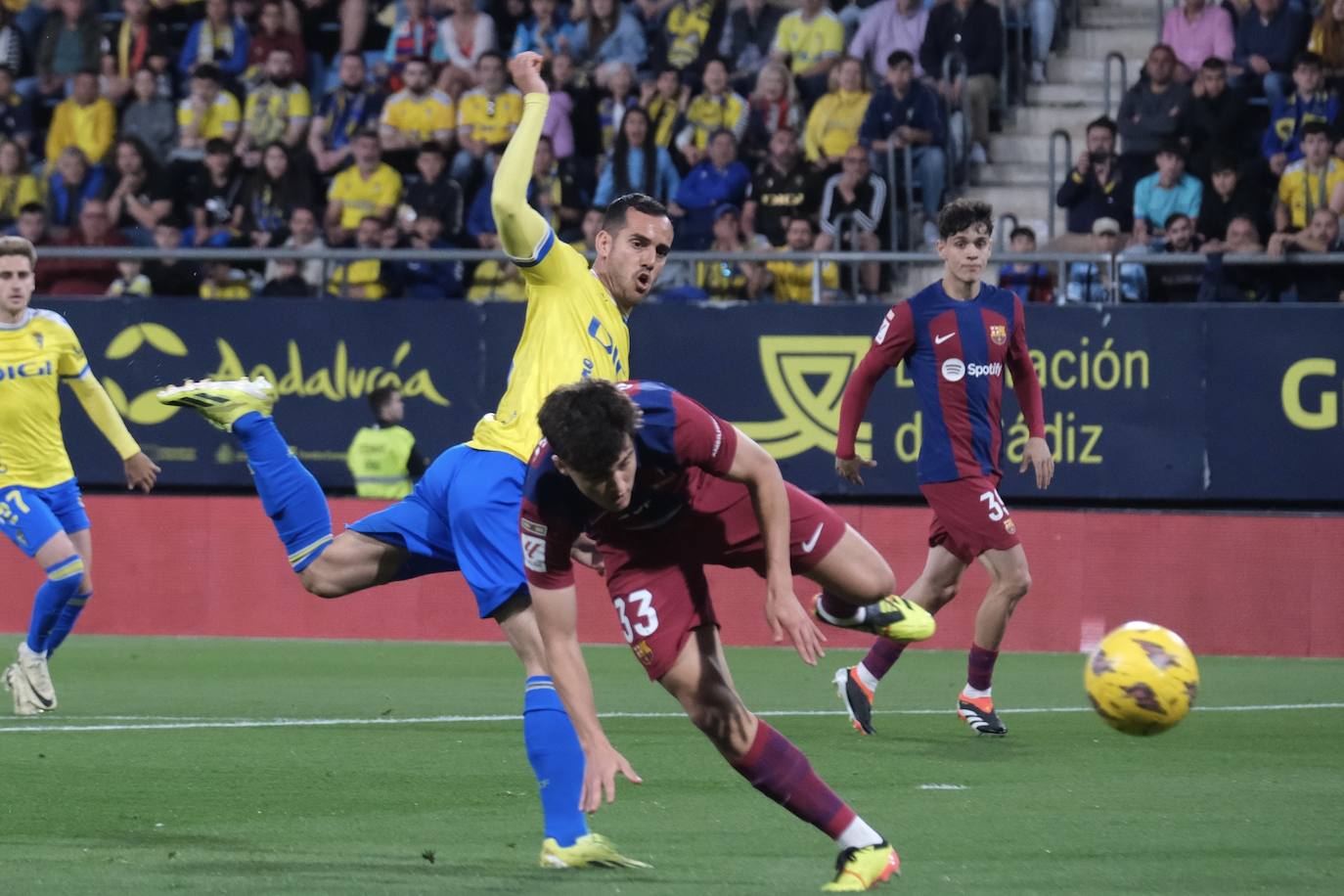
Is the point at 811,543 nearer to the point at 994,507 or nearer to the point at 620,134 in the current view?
the point at 994,507

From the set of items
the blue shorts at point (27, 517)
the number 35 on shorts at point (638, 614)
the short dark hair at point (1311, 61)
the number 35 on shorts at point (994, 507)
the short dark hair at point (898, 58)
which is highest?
the short dark hair at point (898, 58)

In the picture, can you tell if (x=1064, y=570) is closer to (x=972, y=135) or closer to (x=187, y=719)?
(x=972, y=135)

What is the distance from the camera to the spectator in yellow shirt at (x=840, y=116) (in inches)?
690

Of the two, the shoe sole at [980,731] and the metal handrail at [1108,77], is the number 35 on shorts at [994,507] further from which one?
the metal handrail at [1108,77]

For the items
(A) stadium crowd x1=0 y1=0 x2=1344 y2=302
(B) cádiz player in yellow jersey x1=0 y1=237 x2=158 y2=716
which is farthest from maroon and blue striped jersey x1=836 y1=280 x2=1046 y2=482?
(A) stadium crowd x1=0 y1=0 x2=1344 y2=302

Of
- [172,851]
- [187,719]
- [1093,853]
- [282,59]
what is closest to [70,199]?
[282,59]

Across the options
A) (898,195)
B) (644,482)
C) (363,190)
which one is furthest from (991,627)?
(363,190)

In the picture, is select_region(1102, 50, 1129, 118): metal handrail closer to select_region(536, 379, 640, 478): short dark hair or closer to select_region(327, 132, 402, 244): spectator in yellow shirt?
select_region(327, 132, 402, 244): spectator in yellow shirt

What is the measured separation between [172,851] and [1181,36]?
42.8 feet

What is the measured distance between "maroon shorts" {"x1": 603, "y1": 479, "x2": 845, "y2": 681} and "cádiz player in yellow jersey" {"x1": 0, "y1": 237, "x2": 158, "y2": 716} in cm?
576

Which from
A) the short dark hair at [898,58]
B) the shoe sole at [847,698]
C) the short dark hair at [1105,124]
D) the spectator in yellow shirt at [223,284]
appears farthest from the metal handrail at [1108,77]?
the shoe sole at [847,698]

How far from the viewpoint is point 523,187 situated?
21.7 ft

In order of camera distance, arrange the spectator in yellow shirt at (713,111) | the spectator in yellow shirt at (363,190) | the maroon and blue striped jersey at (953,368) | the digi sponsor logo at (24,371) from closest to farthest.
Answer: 1. the maroon and blue striped jersey at (953,368)
2. the digi sponsor logo at (24,371)
3. the spectator in yellow shirt at (713,111)
4. the spectator in yellow shirt at (363,190)

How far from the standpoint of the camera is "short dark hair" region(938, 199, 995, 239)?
9930 mm
